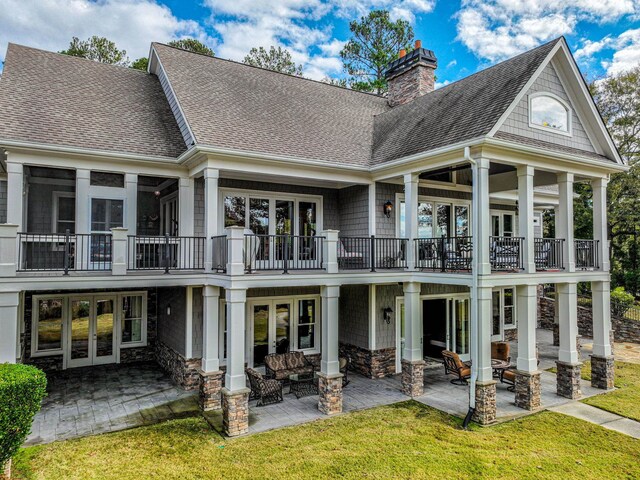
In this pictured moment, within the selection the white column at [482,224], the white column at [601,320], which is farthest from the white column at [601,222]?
the white column at [482,224]

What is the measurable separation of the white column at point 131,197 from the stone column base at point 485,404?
29.7ft

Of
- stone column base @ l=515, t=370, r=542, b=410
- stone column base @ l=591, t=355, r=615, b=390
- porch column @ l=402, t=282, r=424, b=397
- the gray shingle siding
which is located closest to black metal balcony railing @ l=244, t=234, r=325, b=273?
porch column @ l=402, t=282, r=424, b=397

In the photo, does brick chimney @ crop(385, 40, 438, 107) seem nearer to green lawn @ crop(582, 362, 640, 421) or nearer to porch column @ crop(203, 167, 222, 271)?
porch column @ crop(203, 167, 222, 271)

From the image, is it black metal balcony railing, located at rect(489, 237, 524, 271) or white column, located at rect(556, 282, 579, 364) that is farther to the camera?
white column, located at rect(556, 282, 579, 364)

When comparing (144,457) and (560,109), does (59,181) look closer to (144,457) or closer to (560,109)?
(144,457)

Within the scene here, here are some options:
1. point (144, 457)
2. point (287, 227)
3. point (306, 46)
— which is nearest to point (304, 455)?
point (144, 457)

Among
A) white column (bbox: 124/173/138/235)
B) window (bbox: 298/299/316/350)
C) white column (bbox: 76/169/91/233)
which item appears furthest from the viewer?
window (bbox: 298/299/316/350)

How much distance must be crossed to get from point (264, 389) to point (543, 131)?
31.1 ft

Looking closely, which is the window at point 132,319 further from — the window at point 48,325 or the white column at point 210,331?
the white column at point 210,331

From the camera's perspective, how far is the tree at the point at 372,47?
1164 inches

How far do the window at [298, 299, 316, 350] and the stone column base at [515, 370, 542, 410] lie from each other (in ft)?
18.6

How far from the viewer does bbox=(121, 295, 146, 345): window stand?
43.1 ft

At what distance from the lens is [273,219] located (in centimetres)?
1175

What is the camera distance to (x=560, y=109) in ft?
35.6
